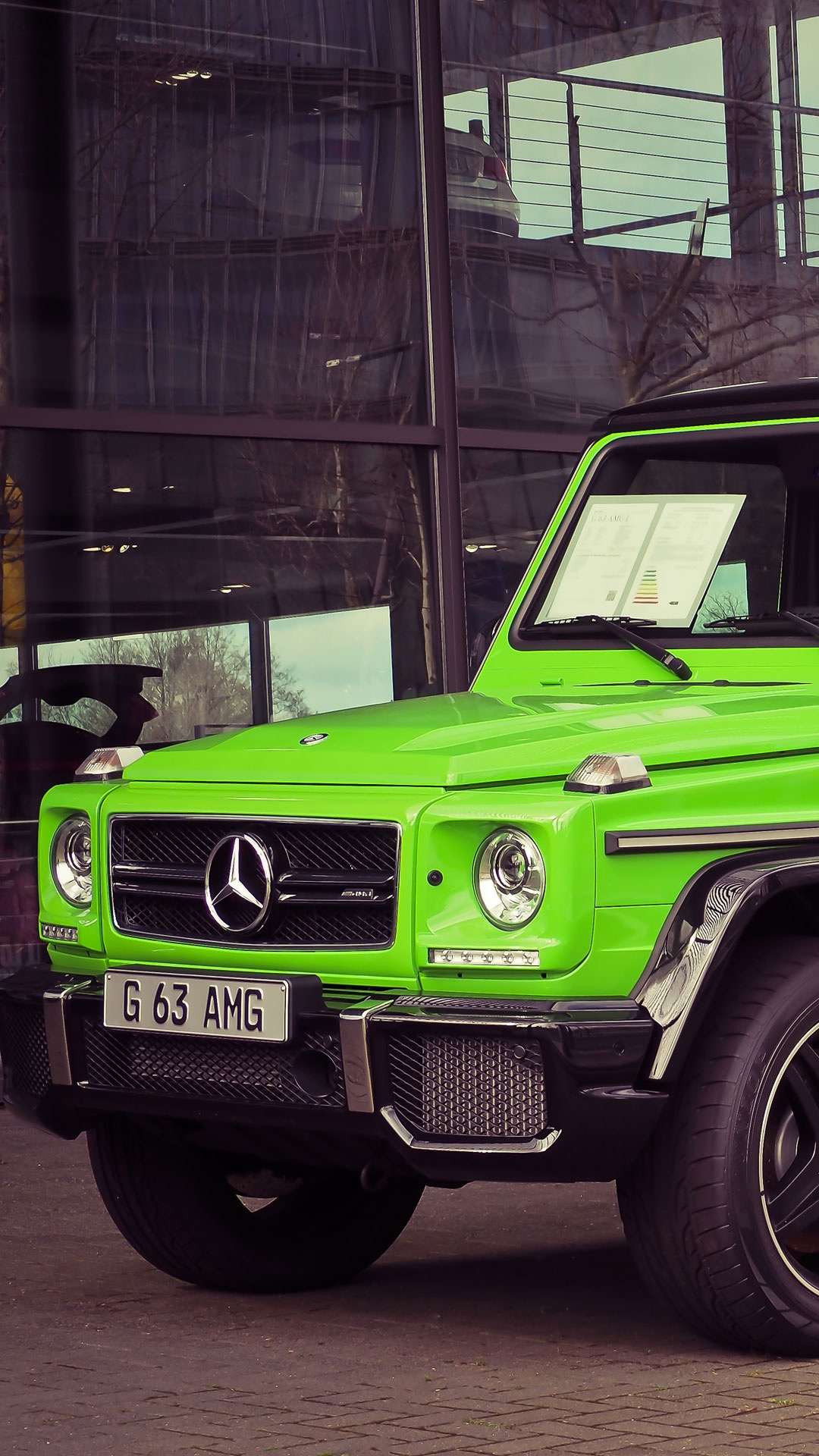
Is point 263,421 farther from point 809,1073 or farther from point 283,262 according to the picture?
point 809,1073

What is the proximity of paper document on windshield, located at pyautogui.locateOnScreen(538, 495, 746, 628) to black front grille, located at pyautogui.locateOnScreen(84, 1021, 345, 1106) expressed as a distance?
6.03 feet

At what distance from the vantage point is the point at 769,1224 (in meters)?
4.85

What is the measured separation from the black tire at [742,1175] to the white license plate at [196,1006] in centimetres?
83

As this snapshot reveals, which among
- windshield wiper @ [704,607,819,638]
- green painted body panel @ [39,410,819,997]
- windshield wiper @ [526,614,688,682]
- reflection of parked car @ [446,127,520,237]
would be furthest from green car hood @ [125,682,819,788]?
reflection of parked car @ [446,127,520,237]

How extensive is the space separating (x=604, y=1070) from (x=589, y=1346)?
883 mm

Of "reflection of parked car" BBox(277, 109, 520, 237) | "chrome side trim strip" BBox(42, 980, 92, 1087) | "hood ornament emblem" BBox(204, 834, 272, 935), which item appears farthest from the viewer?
"reflection of parked car" BBox(277, 109, 520, 237)

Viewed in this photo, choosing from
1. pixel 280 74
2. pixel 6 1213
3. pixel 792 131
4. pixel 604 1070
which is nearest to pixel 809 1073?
pixel 604 1070

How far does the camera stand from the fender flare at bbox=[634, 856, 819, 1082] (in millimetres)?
4703

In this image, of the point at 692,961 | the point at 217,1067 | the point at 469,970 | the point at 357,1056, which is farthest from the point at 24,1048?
the point at 692,961

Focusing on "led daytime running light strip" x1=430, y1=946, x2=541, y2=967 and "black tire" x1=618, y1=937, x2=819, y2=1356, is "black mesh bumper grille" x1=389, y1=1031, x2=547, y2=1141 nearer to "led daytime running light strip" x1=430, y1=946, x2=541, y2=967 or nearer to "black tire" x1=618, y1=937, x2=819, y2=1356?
"led daytime running light strip" x1=430, y1=946, x2=541, y2=967

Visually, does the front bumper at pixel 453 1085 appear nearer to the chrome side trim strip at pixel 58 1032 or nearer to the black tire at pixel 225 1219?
the chrome side trim strip at pixel 58 1032

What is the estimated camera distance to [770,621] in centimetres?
600

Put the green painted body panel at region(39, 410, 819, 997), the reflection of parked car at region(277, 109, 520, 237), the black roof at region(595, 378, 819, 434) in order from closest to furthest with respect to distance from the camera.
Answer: the green painted body panel at region(39, 410, 819, 997) < the black roof at region(595, 378, 819, 434) < the reflection of parked car at region(277, 109, 520, 237)

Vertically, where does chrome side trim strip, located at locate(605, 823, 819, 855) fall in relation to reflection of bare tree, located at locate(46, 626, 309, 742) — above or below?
below
